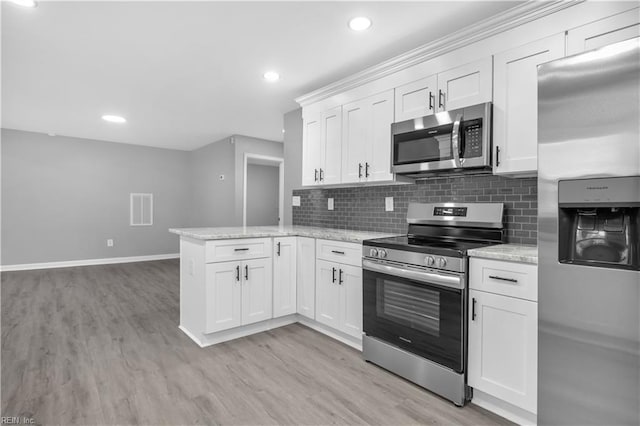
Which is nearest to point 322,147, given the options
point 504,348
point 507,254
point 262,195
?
point 507,254

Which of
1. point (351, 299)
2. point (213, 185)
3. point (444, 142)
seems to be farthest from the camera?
point (213, 185)

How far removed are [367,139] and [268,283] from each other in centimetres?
159

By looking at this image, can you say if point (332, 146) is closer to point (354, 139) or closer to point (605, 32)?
point (354, 139)

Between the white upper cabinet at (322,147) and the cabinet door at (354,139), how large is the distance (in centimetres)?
7

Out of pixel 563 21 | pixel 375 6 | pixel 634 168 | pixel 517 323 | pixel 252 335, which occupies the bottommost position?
pixel 252 335

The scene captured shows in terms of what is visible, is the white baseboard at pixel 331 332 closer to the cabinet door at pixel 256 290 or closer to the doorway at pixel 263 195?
the cabinet door at pixel 256 290

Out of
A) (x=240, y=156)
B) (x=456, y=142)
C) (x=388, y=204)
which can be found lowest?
(x=388, y=204)

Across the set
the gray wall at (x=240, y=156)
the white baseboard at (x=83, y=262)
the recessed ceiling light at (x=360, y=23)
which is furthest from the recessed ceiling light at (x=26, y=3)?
the white baseboard at (x=83, y=262)

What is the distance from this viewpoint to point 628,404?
1.32 meters

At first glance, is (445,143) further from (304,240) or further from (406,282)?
(304,240)

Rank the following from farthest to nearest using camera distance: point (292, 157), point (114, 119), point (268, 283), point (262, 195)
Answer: point (262, 195), point (114, 119), point (292, 157), point (268, 283)

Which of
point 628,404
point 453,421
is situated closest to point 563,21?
point 628,404

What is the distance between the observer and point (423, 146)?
2471 mm

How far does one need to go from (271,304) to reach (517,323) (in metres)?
2.02
